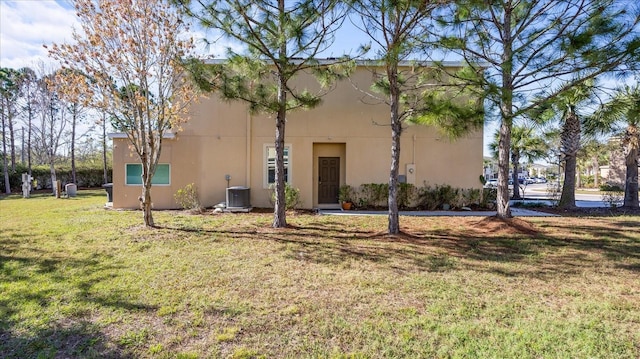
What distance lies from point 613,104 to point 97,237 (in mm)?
10999

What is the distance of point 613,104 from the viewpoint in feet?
22.9

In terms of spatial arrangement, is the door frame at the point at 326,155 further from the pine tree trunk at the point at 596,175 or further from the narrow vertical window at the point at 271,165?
the pine tree trunk at the point at 596,175

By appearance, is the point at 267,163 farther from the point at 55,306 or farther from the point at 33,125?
the point at 33,125

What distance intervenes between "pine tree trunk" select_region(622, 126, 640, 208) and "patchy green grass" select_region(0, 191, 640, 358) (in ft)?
19.9

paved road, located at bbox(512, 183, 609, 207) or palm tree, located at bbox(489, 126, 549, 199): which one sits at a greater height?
palm tree, located at bbox(489, 126, 549, 199)

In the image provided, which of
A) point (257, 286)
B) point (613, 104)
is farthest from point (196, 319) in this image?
point (613, 104)

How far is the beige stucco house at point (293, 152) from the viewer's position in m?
11.5

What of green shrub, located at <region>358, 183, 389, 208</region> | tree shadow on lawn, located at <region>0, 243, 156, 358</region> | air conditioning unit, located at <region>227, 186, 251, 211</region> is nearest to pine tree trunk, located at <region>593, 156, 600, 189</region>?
green shrub, located at <region>358, 183, 389, 208</region>

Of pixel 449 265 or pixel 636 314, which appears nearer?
pixel 636 314

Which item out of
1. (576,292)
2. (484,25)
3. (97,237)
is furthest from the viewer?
(484,25)

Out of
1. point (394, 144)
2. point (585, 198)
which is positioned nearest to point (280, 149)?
point (394, 144)

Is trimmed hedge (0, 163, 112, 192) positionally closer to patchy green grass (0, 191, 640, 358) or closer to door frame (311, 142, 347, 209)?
Answer: patchy green grass (0, 191, 640, 358)

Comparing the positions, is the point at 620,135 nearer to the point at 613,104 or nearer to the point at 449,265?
the point at 613,104

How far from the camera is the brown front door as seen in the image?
12.2 metres
